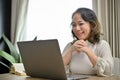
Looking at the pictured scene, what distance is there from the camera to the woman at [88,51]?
5.02 ft

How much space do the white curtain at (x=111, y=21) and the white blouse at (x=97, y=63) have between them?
105cm

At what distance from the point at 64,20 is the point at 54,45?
2.23m

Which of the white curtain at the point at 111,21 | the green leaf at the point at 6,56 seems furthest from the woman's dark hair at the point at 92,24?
the green leaf at the point at 6,56

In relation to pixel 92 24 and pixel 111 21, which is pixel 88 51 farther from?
pixel 111 21

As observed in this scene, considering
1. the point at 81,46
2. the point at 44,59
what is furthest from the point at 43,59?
the point at 81,46

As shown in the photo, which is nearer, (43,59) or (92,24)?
(43,59)

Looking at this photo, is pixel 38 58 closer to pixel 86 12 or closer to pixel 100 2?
pixel 86 12

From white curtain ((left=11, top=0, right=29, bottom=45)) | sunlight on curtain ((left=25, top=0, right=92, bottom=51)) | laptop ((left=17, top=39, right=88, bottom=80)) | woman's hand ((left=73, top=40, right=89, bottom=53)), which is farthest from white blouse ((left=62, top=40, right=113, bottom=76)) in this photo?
white curtain ((left=11, top=0, right=29, bottom=45))

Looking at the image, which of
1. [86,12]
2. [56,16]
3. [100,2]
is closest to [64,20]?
[56,16]

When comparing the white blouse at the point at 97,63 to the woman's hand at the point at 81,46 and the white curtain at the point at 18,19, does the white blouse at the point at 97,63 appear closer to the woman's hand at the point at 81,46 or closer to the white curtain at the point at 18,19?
the woman's hand at the point at 81,46

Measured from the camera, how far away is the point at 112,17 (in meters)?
2.72

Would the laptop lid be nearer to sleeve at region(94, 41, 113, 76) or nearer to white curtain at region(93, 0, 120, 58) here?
sleeve at region(94, 41, 113, 76)

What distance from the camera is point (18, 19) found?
374 cm

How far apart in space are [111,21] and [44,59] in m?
1.64
